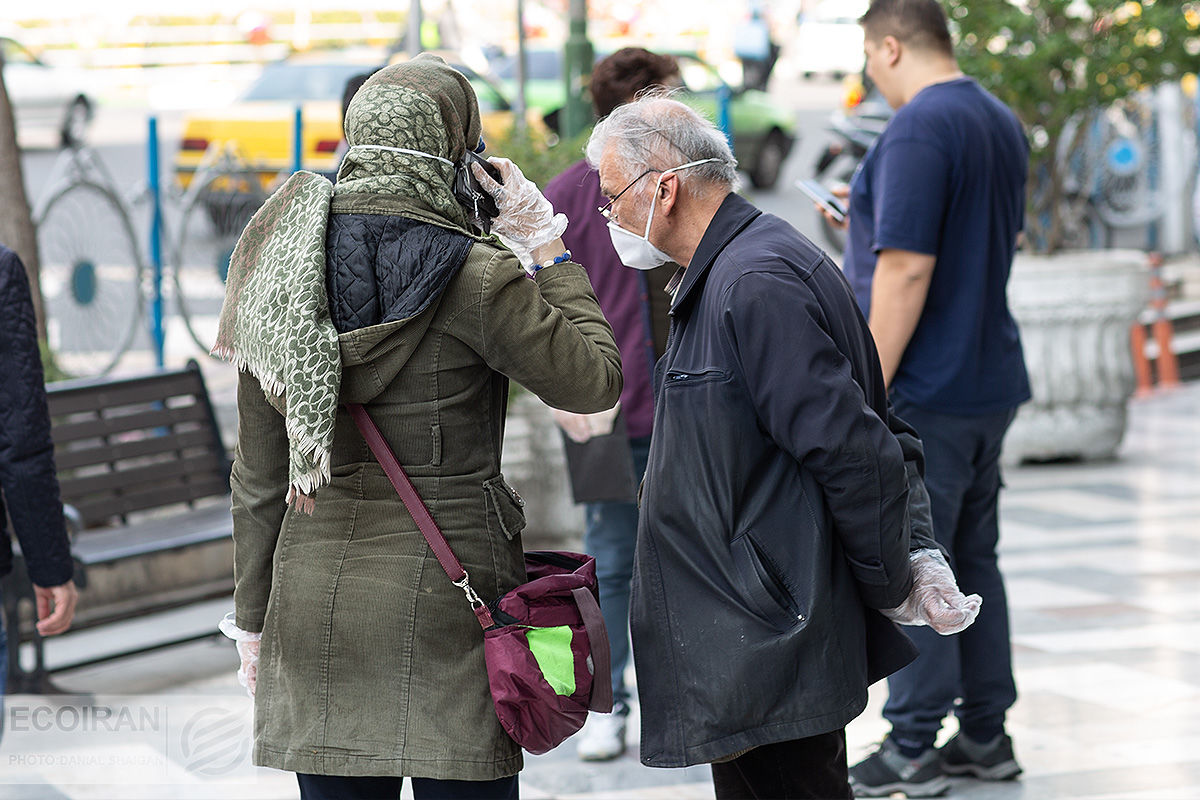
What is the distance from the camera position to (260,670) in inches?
103

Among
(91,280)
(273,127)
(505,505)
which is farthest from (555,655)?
(273,127)

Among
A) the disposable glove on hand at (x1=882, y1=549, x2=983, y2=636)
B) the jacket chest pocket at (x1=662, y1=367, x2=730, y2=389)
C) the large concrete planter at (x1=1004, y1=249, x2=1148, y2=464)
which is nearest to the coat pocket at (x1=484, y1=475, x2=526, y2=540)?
the jacket chest pocket at (x1=662, y1=367, x2=730, y2=389)

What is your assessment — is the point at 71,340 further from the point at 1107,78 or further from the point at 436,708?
the point at 436,708

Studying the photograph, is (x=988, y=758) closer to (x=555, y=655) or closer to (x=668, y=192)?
(x=555, y=655)

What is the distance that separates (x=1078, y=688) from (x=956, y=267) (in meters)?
1.66

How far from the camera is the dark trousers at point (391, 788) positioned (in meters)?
2.53

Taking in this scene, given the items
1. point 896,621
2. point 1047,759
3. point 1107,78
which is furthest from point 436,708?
point 1107,78

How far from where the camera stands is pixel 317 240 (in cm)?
242

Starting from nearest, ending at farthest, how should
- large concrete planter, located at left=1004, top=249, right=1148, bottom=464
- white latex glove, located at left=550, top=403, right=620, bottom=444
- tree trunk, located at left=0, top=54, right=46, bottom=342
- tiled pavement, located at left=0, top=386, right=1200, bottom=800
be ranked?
1. white latex glove, located at left=550, top=403, right=620, bottom=444
2. tiled pavement, located at left=0, top=386, right=1200, bottom=800
3. tree trunk, located at left=0, top=54, right=46, bottom=342
4. large concrete planter, located at left=1004, top=249, right=1148, bottom=464

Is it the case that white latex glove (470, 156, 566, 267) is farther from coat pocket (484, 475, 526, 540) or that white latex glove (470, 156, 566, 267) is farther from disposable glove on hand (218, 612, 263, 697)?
disposable glove on hand (218, 612, 263, 697)

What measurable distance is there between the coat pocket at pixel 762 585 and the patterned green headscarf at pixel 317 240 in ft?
2.29

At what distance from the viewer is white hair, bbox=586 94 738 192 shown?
8.94ft

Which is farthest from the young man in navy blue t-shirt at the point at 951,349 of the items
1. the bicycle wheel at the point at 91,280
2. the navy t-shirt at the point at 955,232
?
the bicycle wheel at the point at 91,280

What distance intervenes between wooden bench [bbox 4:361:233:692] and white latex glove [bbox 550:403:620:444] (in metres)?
1.35
